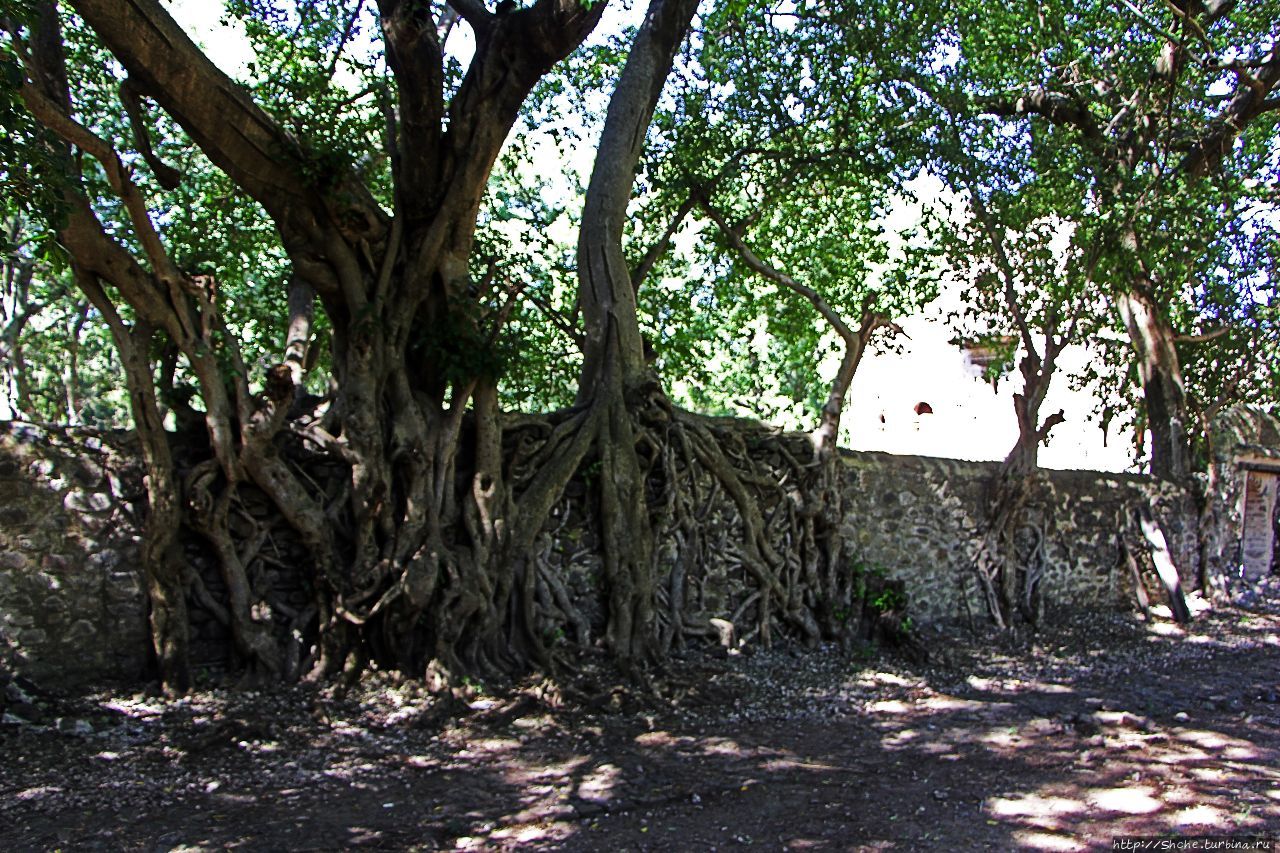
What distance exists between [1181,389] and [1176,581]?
9.43 feet

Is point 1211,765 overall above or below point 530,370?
below

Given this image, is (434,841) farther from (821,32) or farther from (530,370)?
(821,32)

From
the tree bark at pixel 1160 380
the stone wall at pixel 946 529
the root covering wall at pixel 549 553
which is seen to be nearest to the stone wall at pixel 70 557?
the root covering wall at pixel 549 553

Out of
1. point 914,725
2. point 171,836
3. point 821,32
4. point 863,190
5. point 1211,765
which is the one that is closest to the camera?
point 171,836

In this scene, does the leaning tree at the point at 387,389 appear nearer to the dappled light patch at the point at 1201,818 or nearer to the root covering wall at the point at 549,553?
the root covering wall at the point at 549,553

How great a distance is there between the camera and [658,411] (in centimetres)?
902

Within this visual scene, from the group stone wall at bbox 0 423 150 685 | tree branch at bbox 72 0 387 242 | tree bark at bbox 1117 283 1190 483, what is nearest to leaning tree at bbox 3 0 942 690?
tree branch at bbox 72 0 387 242

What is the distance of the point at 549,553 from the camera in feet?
28.0

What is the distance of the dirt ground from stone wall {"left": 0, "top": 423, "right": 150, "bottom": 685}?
17.2 inches

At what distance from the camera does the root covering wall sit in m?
6.81

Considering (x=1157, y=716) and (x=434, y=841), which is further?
(x=1157, y=716)

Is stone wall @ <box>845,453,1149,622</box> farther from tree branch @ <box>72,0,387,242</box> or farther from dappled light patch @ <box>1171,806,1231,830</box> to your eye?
tree branch @ <box>72,0,387,242</box>

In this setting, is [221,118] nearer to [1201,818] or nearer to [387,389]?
[387,389]

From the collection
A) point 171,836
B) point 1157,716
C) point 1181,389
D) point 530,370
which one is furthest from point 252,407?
point 1181,389
